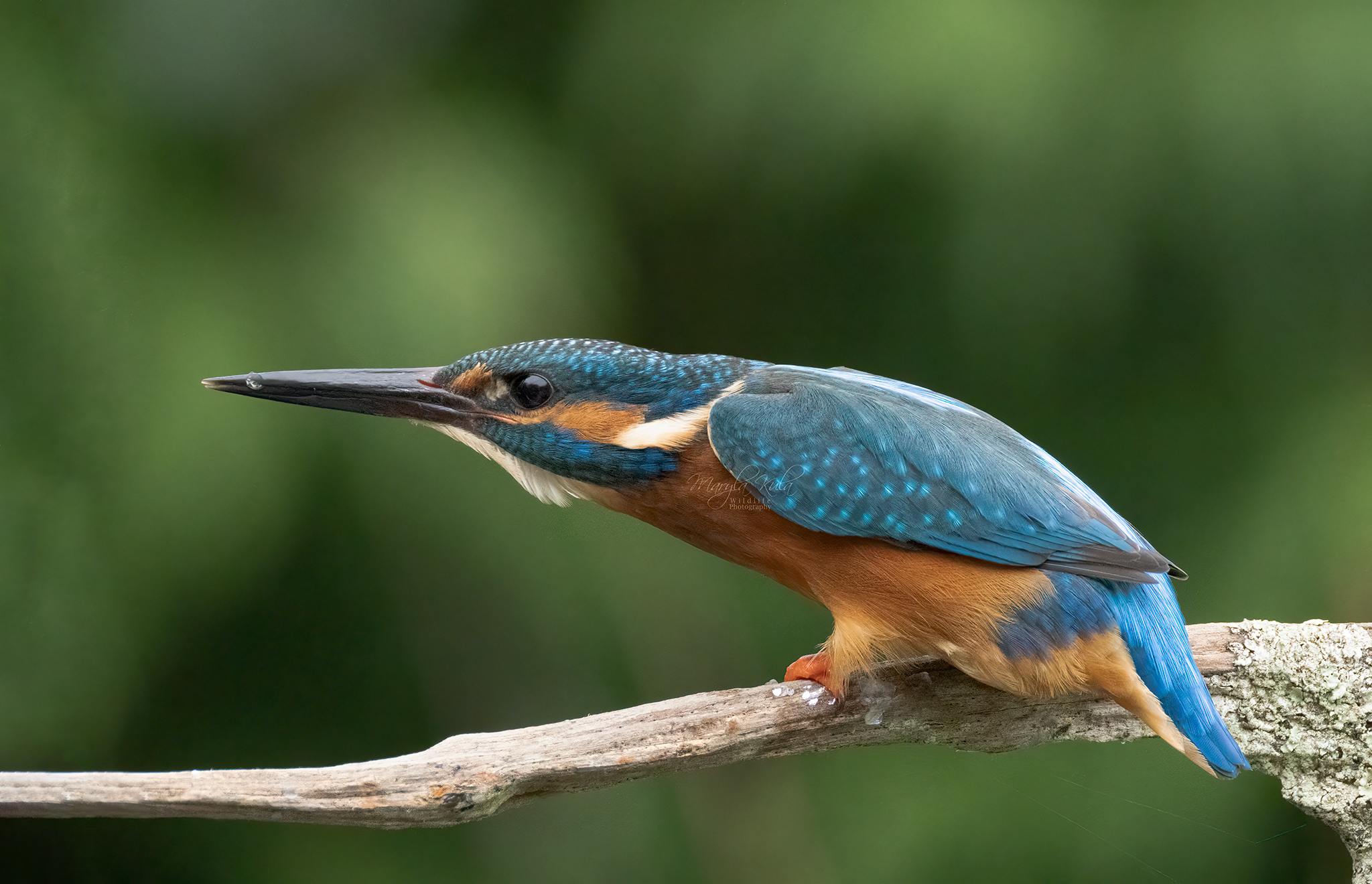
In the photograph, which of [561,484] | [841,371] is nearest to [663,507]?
[561,484]

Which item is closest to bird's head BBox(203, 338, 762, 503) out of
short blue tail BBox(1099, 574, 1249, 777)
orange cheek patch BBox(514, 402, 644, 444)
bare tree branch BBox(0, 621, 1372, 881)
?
orange cheek patch BBox(514, 402, 644, 444)

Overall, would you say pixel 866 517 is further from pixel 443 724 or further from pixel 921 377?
pixel 443 724

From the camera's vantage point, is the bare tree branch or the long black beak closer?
the bare tree branch

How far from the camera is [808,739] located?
1504 mm

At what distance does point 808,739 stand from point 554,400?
1.92 ft

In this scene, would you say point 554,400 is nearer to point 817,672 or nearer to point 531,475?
point 531,475

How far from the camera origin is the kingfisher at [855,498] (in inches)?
52.7

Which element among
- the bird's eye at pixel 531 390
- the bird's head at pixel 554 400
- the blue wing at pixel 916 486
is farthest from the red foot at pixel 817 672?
the bird's eye at pixel 531 390

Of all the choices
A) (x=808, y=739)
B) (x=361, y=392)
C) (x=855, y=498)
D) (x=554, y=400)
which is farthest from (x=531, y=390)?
(x=808, y=739)

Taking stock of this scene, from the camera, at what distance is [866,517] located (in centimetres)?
135

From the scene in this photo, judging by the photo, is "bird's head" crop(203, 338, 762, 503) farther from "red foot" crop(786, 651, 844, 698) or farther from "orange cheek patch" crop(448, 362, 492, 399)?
"red foot" crop(786, 651, 844, 698)

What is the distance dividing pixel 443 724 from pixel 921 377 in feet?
4.01

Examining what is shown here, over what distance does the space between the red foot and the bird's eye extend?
0.52 metres

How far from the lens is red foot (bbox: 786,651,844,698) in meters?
1.46
